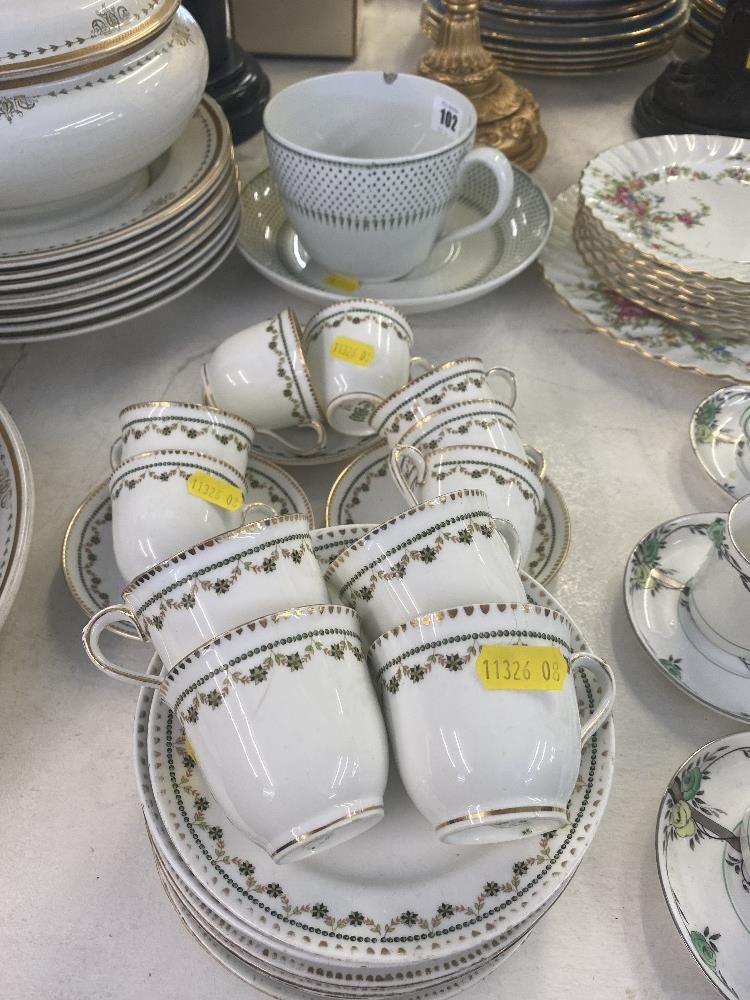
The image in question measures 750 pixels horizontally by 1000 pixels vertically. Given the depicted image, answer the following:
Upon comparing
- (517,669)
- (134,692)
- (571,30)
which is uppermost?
(571,30)

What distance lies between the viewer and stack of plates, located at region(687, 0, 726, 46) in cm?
130

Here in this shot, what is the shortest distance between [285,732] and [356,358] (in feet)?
1.32

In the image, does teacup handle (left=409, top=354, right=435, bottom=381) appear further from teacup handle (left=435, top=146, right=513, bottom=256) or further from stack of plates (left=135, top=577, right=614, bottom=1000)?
stack of plates (left=135, top=577, right=614, bottom=1000)

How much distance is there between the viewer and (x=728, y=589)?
59 centimetres

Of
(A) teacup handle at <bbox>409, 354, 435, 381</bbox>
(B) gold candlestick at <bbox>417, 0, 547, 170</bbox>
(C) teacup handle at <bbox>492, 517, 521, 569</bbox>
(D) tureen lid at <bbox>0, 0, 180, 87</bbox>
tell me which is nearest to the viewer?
(C) teacup handle at <bbox>492, 517, 521, 569</bbox>

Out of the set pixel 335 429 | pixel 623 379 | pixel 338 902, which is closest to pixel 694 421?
pixel 623 379

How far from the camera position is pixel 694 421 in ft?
2.65

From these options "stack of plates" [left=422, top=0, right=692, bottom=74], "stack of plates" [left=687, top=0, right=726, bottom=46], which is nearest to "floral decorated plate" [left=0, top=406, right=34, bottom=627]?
"stack of plates" [left=422, top=0, right=692, bottom=74]

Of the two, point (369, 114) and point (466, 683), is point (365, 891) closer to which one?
point (466, 683)

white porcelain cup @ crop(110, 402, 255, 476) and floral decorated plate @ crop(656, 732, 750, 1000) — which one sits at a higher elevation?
white porcelain cup @ crop(110, 402, 255, 476)

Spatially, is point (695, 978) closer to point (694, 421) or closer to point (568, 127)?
point (694, 421)

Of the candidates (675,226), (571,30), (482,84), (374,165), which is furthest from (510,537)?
(571,30)

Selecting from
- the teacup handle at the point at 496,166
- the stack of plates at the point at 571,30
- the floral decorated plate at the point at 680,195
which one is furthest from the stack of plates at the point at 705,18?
the teacup handle at the point at 496,166

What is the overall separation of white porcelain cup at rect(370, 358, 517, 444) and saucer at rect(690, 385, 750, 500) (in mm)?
251
